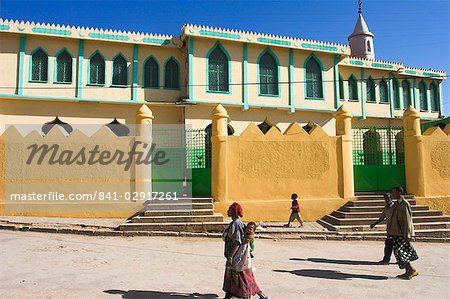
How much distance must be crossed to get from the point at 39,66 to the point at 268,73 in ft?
34.5

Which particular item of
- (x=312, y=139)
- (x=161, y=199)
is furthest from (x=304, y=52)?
(x=161, y=199)

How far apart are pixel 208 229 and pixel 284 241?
6.22 ft

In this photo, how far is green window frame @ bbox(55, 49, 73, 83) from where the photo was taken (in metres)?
15.3

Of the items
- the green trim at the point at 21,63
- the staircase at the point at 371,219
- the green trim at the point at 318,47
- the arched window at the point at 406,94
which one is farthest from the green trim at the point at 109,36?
the arched window at the point at 406,94

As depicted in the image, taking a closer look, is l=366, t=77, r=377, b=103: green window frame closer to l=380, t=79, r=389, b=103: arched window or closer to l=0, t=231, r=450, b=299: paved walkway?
l=380, t=79, r=389, b=103: arched window

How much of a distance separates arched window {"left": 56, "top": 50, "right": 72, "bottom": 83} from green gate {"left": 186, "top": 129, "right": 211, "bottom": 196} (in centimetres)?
823

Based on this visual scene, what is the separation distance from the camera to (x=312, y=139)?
1055 cm

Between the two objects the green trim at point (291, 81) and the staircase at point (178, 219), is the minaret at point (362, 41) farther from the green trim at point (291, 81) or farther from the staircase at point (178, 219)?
the staircase at point (178, 219)

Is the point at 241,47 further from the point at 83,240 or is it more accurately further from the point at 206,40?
the point at 83,240

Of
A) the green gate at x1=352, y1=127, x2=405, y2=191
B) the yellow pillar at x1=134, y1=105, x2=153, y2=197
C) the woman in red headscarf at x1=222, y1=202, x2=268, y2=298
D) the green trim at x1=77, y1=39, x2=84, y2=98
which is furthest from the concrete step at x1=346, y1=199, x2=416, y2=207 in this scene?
the green trim at x1=77, y1=39, x2=84, y2=98

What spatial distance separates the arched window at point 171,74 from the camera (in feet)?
54.2

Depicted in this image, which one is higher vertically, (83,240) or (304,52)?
(304,52)

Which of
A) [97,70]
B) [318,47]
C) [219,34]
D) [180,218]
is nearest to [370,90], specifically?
[318,47]

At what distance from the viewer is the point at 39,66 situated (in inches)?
597
